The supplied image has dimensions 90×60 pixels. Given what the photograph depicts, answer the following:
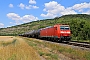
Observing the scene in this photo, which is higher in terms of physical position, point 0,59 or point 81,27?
point 81,27

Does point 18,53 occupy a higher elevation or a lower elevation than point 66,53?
higher

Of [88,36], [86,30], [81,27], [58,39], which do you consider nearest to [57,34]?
[58,39]

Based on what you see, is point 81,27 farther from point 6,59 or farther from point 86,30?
point 6,59

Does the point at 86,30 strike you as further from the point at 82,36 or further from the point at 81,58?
the point at 81,58

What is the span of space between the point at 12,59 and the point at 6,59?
470 millimetres

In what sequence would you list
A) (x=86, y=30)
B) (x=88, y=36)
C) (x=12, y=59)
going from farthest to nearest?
(x=86, y=30), (x=88, y=36), (x=12, y=59)

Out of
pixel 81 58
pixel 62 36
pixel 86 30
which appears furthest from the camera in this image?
pixel 86 30

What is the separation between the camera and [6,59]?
43.8 ft

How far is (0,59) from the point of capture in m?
13.3

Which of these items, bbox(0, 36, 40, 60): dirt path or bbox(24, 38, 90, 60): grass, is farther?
bbox(24, 38, 90, 60): grass

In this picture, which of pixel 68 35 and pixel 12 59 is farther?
pixel 68 35

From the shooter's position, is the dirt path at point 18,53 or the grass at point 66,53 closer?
the dirt path at point 18,53

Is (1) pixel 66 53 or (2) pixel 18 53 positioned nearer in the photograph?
(2) pixel 18 53

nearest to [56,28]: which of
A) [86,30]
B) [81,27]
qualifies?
[86,30]
